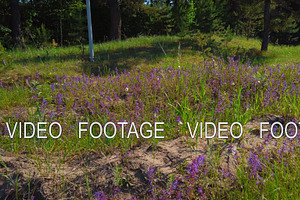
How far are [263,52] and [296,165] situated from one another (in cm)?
889

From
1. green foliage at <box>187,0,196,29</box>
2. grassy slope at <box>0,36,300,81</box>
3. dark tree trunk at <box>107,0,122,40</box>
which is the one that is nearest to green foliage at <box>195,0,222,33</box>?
green foliage at <box>187,0,196,29</box>

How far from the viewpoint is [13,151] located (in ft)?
9.16

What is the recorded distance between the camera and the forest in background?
1160cm

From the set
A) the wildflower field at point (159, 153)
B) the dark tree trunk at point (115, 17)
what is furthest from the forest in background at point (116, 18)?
the wildflower field at point (159, 153)

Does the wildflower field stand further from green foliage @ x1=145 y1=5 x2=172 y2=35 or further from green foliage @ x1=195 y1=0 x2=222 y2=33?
green foliage @ x1=145 y1=5 x2=172 y2=35

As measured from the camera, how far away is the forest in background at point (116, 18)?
1160 centimetres

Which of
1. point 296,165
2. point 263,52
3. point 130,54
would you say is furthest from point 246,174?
point 263,52

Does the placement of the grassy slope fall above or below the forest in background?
below

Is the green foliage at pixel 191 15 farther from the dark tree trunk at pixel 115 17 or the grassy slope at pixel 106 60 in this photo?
the dark tree trunk at pixel 115 17

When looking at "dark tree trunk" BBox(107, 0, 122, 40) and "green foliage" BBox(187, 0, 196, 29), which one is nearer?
"green foliage" BBox(187, 0, 196, 29)

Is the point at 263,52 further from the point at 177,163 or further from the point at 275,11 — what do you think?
the point at 177,163

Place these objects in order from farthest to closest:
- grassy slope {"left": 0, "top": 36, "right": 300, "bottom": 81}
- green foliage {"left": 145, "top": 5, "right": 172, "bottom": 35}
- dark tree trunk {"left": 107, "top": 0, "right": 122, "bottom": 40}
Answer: green foliage {"left": 145, "top": 5, "right": 172, "bottom": 35}
dark tree trunk {"left": 107, "top": 0, "right": 122, "bottom": 40}
grassy slope {"left": 0, "top": 36, "right": 300, "bottom": 81}

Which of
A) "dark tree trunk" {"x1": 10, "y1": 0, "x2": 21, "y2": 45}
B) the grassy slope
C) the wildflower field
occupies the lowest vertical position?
the wildflower field

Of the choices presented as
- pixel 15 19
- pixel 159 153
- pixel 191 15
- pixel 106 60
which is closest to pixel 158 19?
pixel 191 15
